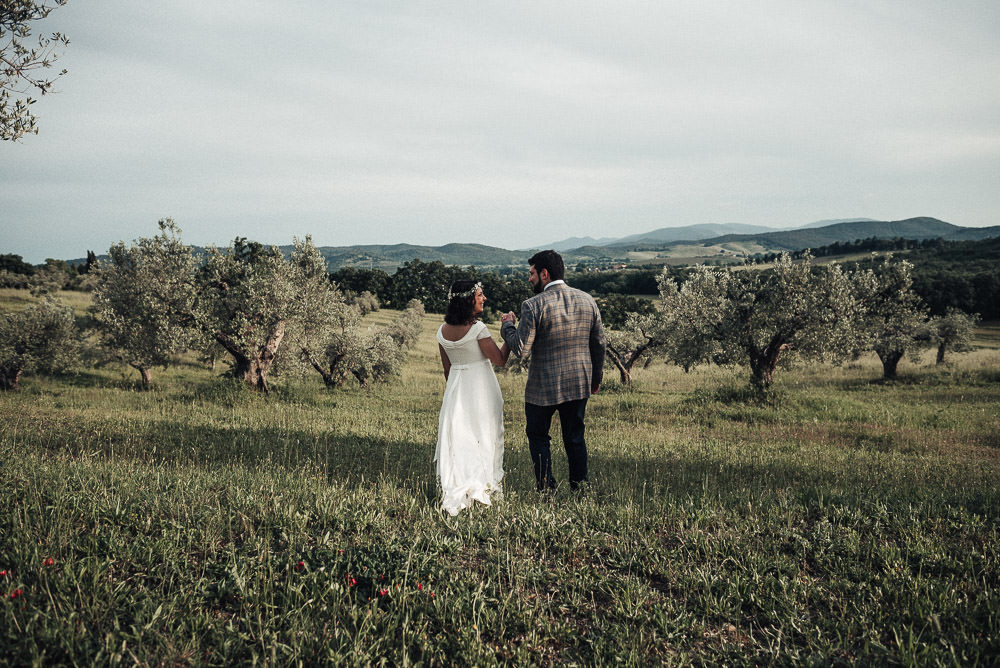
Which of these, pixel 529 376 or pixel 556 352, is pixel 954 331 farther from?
pixel 529 376

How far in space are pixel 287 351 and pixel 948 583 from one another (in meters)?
21.9

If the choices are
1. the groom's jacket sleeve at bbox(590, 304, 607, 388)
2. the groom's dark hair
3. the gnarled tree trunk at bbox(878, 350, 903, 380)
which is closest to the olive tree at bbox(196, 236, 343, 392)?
the groom's dark hair

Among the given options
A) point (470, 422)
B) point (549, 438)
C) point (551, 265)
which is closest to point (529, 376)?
point (549, 438)

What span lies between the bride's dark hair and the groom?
53 centimetres

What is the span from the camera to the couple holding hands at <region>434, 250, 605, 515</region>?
6.43 metres

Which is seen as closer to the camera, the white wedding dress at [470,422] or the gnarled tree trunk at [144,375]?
the white wedding dress at [470,422]

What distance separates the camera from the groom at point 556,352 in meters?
6.42

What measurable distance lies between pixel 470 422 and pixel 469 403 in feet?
0.86

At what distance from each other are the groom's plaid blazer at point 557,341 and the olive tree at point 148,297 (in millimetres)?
18622

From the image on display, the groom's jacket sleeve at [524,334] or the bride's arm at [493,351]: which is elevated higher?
the groom's jacket sleeve at [524,334]

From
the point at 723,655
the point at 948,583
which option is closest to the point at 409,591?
the point at 723,655

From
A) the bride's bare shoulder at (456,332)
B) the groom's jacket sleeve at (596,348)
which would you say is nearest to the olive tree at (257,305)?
the bride's bare shoulder at (456,332)

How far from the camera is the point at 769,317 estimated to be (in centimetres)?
2109

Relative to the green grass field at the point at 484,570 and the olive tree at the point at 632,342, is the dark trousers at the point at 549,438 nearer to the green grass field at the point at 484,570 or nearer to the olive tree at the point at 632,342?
the green grass field at the point at 484,570
